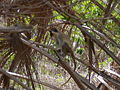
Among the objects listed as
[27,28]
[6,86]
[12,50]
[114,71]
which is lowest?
[6,86]

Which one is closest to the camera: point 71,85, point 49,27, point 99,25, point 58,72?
point 49,27

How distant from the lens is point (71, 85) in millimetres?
3365

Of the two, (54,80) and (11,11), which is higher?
(11,11)

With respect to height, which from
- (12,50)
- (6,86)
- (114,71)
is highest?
(12,50)

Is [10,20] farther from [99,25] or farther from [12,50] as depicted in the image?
[99,25]

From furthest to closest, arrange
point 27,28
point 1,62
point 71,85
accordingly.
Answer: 1. point 71,85
2. point 1,62
3. point 27,28

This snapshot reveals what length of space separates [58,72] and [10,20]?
2605 mm

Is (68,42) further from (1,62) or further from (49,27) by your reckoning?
(1,62)

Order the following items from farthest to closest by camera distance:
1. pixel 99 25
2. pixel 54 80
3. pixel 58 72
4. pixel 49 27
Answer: pixel 58 72 → pixel 54 80 → pixel 99 25 → pixel 49 27

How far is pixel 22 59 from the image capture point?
1758 millimetres

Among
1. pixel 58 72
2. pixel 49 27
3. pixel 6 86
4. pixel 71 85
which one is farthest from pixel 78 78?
pixel 58 72

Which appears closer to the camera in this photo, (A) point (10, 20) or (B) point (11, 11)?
(B) point (11, 11)

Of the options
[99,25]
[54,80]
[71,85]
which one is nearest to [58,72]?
[54,80]

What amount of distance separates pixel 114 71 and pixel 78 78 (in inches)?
19.7
